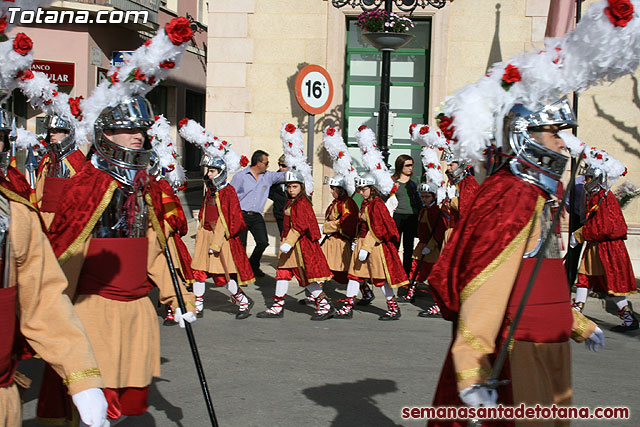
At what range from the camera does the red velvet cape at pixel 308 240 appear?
353 inches

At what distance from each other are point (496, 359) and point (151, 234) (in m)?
2.14

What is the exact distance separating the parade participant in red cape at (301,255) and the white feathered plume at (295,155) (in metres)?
0.54

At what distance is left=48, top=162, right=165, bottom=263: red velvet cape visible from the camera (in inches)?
157

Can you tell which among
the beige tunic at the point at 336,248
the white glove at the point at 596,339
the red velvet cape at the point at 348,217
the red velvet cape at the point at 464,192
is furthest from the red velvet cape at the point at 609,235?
the white glove at the point at 596,339

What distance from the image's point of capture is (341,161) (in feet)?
32.3

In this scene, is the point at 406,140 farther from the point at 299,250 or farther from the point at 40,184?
the point at 40,184

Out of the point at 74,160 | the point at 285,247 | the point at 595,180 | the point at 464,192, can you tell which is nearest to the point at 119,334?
the point at 285,247

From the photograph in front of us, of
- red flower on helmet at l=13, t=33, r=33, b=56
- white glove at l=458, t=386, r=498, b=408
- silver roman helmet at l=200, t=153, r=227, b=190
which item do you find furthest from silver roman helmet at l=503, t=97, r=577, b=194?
silver roman helmet at l=200, t=153, r=227, b=190

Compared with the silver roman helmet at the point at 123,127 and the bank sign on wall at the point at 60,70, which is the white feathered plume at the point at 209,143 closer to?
the silver roman helmet at the point at 123,127

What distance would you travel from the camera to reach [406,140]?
13.8 m

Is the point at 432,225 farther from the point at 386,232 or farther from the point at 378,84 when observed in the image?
the point at 378,84

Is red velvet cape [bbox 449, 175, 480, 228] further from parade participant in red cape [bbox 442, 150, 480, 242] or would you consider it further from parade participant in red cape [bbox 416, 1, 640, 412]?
parade participant in red cape [bbox 416, 1, 640, 412]

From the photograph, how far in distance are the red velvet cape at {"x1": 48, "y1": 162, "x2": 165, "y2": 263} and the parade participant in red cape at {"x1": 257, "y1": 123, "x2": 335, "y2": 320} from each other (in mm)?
4785

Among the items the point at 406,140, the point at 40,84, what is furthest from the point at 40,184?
the point at 406,140
